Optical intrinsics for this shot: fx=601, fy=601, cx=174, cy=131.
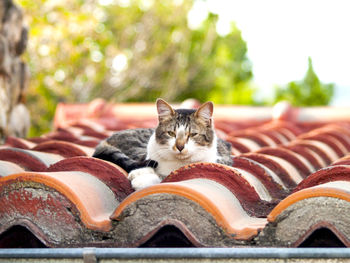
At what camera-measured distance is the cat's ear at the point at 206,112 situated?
130 inches

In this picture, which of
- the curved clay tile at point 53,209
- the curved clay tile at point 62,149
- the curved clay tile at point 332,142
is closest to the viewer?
the curved clay tile at point 53,209

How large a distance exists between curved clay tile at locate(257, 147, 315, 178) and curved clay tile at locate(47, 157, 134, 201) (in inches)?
48.1

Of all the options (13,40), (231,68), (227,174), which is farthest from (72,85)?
(227,174)

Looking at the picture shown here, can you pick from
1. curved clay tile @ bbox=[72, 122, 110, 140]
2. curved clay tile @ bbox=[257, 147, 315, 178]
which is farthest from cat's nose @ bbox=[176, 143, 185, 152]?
curved clay tile @ bbox=[72, 122, 110, 140]

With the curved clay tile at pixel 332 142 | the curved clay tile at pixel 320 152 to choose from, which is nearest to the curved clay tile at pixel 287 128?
the curved clay tile at pixel 332 142

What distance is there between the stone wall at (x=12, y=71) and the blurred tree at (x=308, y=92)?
2155 cm

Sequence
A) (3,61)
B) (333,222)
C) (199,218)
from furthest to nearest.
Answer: (3,61) → (199,218) → (333,222)

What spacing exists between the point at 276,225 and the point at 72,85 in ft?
56.3

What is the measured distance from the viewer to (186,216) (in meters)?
2.12

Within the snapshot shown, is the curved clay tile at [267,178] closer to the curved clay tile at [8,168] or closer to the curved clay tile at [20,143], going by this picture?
the curved clay tile at [8,168]

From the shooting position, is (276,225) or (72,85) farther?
(72,85)

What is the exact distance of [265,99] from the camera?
26.8 meters

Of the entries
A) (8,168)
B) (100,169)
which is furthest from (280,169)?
(8,168)

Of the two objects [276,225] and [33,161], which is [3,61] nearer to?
[33,161]
